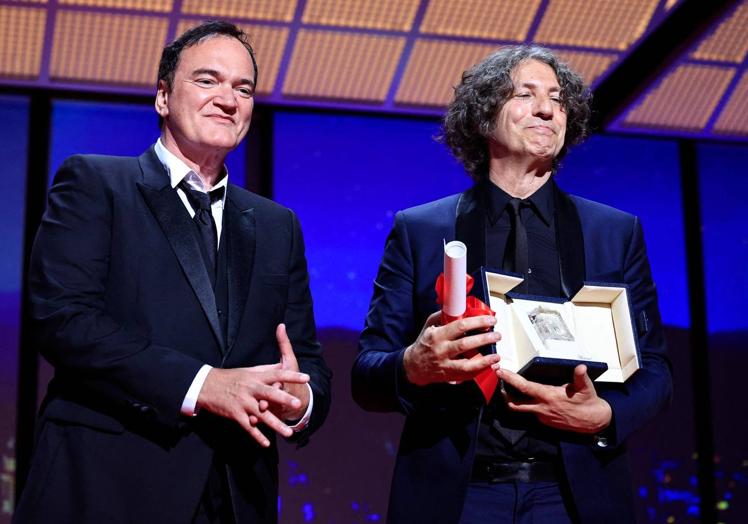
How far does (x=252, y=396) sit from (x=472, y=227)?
77 cm

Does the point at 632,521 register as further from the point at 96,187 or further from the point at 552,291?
the point at 96,187

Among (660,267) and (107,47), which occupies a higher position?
(107,47)

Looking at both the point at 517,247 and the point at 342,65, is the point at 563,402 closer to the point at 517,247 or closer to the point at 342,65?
the point at 517,247

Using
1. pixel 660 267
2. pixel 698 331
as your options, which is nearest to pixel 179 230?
pixel 660 267

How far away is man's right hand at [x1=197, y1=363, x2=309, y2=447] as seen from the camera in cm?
187

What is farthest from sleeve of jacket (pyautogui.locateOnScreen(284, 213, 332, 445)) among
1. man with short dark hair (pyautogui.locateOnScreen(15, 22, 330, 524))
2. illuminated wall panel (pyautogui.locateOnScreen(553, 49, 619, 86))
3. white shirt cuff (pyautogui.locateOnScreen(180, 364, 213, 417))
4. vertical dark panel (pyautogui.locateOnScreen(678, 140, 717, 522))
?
vertical dark panel (pyautogui.locateOnScreen(678, 140, 717, 522))

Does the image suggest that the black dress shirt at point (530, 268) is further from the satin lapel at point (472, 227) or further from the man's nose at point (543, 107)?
the man's nose at point (543, 107)

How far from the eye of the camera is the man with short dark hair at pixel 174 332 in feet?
6.20

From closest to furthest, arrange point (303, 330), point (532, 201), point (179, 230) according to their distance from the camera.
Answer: point (179, 230) < point (303, 330) < point (532, 201)

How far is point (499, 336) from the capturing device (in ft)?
6.14

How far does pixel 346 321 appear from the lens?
445 centimetres

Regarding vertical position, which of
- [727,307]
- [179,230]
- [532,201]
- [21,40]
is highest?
[21,40]

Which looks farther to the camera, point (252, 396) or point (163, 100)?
point (163, 100)

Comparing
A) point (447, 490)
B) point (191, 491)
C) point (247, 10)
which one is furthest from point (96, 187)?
point (247, 10)
